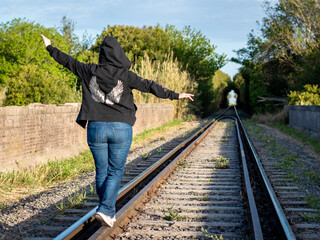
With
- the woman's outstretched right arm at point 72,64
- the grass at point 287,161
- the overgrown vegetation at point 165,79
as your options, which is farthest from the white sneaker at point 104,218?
the overgrown vegetation at point 165,79

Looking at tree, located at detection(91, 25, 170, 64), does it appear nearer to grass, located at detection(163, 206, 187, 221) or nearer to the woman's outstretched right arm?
grass, located at detection(163, 206, 187, 221)

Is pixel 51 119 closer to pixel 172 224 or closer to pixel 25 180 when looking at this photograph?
pixel 25 180

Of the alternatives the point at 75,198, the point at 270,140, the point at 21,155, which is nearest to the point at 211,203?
the point at 75,198

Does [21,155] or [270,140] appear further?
[270,140]

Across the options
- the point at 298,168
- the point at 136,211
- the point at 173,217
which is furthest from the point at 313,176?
the point at 136,211

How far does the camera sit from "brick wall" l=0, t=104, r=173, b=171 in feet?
21.4

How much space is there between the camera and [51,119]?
8.23 meters

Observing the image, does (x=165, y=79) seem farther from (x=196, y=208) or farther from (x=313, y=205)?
(x=196, y=208)

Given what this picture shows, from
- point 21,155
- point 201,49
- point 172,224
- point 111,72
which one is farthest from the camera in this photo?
point 201,49

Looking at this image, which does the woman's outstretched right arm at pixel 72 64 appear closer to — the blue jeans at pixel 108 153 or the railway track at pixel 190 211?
the blue jeans at pixel 108 153

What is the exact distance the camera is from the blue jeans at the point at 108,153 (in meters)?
3.48

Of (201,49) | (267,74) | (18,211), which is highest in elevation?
(201,49)

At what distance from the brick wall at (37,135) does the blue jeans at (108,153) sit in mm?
3477

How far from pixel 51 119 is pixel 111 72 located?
16.9 feet
